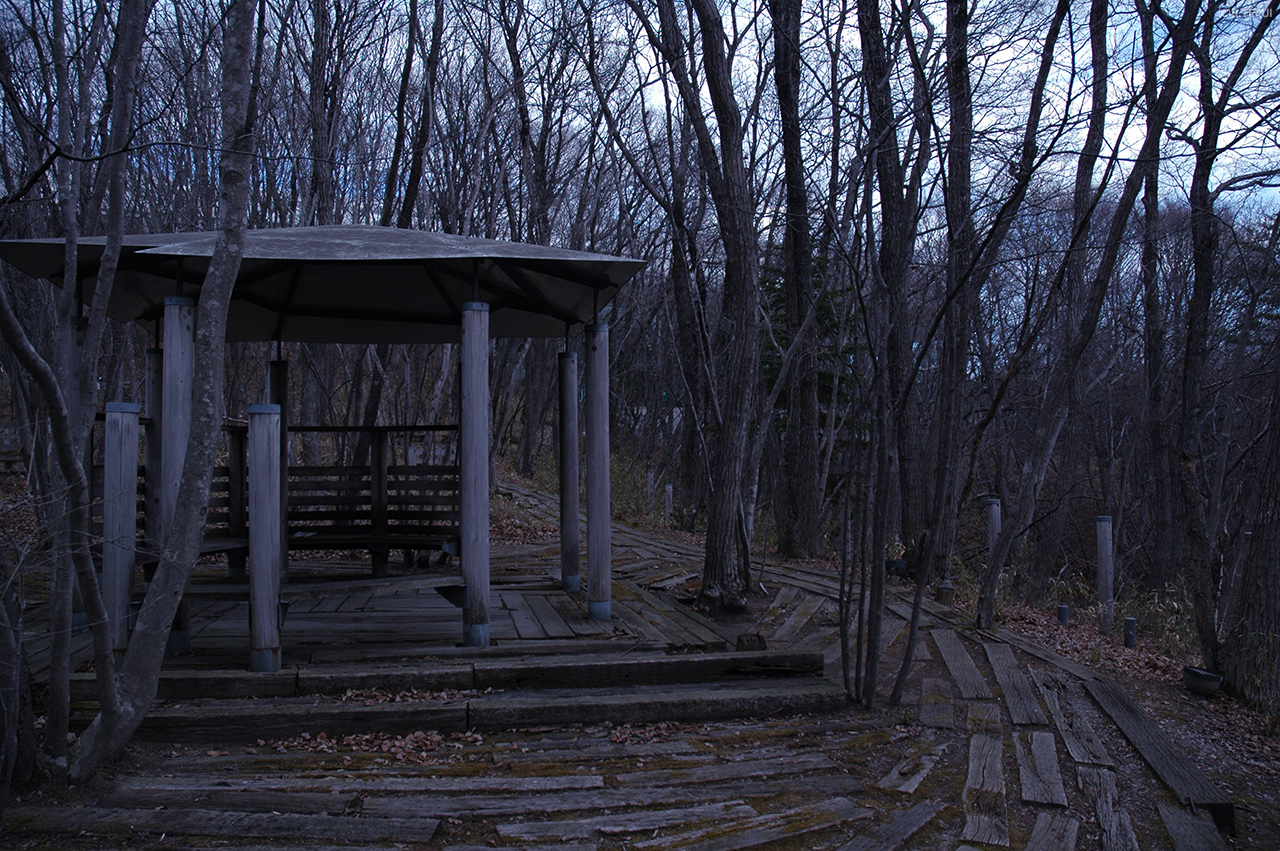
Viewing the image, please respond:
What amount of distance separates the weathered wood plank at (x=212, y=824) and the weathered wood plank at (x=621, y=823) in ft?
1.08

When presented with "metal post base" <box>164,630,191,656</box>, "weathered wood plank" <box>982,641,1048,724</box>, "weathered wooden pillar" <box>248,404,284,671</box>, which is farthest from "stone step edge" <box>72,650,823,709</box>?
"weathered wood plank" <box>982,641,1048,724</box>

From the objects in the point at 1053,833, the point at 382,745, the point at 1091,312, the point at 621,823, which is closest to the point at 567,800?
the point at 621,823

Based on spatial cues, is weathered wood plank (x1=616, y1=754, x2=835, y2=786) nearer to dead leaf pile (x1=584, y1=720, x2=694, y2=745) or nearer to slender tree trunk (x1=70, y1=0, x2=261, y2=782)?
dead leaf pile (x1=584, y1=720, x2=694, y2=745)

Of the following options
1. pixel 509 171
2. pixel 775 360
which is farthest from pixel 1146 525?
pixel 509 171

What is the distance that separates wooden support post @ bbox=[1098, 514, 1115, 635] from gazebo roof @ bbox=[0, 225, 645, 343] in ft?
20.4

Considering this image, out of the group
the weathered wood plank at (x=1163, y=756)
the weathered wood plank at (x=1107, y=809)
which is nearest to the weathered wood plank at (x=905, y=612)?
the weathered wood plank at (x=1163, y=756)

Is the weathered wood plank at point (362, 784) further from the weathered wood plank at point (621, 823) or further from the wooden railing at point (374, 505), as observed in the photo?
the wooden railing at point (374, 505)

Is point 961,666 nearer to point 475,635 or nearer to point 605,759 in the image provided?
point 605,759

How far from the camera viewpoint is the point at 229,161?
347cm

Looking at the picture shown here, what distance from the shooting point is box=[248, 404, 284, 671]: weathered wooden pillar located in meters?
4.38

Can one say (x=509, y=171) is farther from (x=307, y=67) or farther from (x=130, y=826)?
(x=130, y=826)

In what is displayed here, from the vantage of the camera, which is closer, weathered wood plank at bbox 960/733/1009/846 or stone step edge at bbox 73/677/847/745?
weathered wood plank at bbox 960/733/1009/846

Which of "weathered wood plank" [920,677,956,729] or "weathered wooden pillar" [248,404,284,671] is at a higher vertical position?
"weathered wooden pillar" [248,404,284,671]

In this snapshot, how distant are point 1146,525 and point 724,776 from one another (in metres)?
15.8
